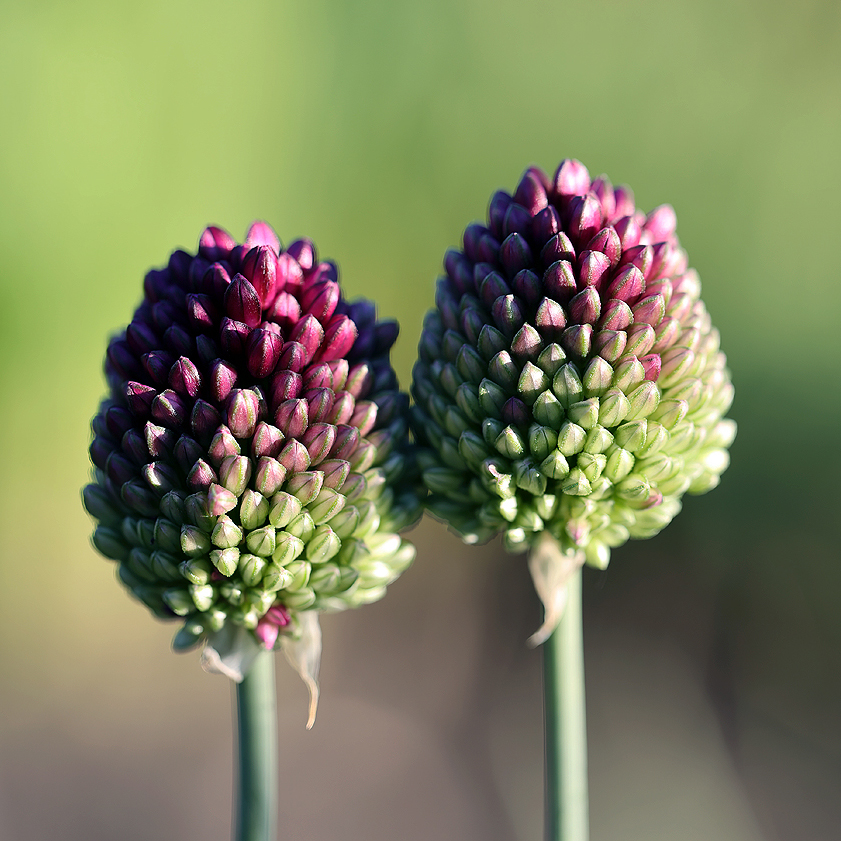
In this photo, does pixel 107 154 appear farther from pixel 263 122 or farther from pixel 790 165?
pixel 790 165

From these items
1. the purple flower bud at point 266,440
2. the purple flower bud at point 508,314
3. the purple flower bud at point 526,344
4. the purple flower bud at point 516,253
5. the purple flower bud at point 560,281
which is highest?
the purple flower bud at point 516,253

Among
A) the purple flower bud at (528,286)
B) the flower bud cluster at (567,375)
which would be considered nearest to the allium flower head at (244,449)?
the flower bud cluster at (567,375)

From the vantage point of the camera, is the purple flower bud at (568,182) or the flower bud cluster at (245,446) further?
the purple flower bud at (568,182)

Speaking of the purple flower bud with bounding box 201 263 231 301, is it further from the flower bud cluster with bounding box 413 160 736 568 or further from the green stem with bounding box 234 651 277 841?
the green stem with bounding box 234 651 277 841

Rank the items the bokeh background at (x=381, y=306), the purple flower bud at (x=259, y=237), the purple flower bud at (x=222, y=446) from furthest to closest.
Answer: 1. the bokeh background at (x=381, y=306)
2. the purple flower bud at (x=259, y=237)
3. the purple flower bud at (x=222, y=446)

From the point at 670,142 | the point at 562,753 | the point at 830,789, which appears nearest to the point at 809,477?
the point at 830,789

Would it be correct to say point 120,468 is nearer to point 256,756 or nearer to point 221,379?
point 221,379

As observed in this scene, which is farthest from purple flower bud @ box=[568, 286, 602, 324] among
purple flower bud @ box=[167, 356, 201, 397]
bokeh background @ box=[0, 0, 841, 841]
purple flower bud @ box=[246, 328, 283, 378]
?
bokeh background @ box=[0, 0, 841, 841]

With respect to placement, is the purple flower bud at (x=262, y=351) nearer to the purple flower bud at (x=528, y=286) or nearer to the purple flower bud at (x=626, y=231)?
the purple flower bud at (x=528, y=286)

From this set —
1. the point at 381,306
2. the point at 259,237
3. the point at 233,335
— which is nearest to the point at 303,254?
the point at 259,237
